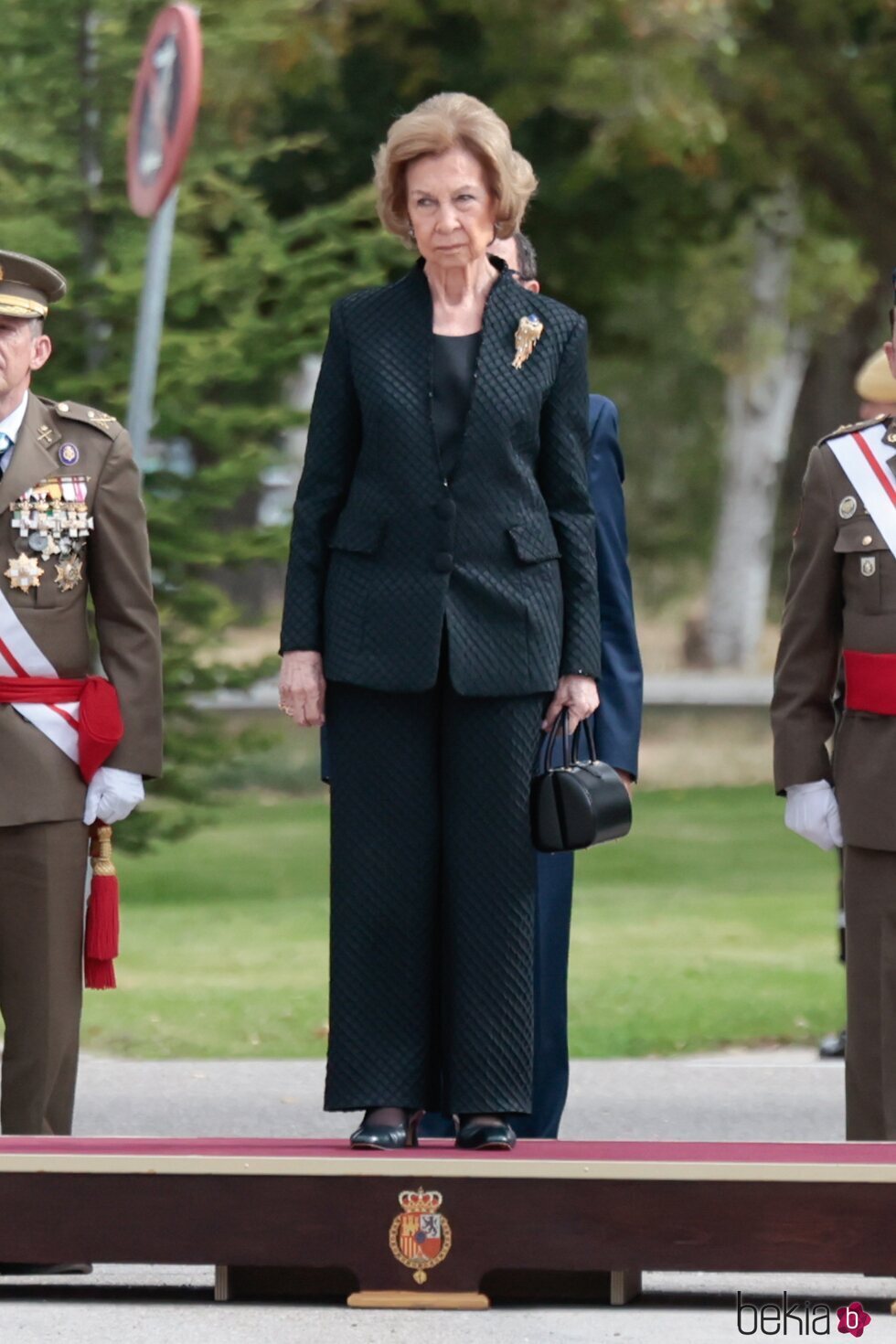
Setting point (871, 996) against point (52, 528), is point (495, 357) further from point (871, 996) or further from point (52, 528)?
point (871, 996)

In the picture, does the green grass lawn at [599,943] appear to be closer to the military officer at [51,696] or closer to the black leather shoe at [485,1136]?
the military officer at [51,696]

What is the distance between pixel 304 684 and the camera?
5.73m

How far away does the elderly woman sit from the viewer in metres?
5.68

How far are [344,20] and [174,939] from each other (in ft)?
31.4

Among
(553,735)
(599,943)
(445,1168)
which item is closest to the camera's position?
(445,1168)

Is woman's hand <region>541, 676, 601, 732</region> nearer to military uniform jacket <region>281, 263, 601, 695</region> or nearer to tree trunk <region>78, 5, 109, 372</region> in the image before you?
military uniform jacket <region>281, 263, 601, 695</region>

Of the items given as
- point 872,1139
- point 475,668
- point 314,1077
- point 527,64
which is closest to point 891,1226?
point 872,1139

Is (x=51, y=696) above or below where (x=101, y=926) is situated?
above

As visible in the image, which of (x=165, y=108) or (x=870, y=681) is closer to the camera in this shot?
(x=870, y=681)

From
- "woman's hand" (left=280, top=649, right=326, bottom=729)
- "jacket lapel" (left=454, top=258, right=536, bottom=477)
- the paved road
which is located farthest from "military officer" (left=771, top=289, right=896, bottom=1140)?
"woman's hand" (left=280, top=649, right=326, bottom=729)

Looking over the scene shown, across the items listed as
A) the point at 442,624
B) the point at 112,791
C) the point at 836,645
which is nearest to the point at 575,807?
the point at 442,624

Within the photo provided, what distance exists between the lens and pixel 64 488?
618cm

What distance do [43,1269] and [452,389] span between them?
185cm

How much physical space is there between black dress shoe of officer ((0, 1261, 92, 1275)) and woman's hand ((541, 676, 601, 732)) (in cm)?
138
